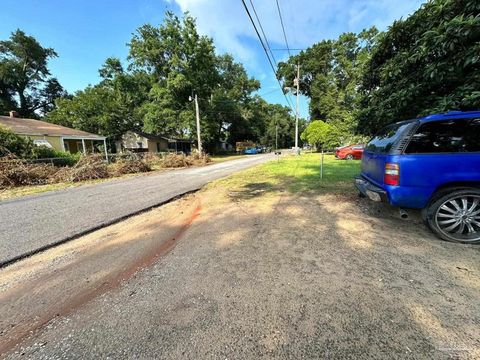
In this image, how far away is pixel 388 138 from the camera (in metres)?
3.84

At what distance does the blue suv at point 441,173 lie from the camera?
10.3 ft

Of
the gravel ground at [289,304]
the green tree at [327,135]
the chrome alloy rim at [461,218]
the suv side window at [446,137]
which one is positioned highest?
the green tree at [327,135]

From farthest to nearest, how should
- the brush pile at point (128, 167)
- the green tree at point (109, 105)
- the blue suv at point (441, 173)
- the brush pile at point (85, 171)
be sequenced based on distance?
the green tree at point (109, 105) → the brush pile at point (128, 167) → the brush pile at point (85, 171) → the blue suv at point (441, 173)

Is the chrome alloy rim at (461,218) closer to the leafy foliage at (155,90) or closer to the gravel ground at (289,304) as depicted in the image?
the gravel ground at (289,304)

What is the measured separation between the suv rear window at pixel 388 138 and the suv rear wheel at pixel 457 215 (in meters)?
1.01

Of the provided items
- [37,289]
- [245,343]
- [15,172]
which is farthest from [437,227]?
[15,172]

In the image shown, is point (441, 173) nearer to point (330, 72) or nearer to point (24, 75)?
point (330, 72)

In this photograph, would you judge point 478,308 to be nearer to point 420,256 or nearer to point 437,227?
point 420,256

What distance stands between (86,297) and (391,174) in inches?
164

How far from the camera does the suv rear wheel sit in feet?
10.4

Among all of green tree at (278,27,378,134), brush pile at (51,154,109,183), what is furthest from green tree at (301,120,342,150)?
brush pile at (51,154,109,183)

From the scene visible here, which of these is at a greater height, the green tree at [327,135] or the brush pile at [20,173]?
the green tree at [327,135]

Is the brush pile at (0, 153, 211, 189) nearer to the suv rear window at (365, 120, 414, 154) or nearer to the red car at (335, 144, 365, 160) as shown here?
the suv rear window at (365, 120, 414, 154)

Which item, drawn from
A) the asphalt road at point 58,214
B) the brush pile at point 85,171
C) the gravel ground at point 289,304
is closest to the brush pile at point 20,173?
the brush pile at point 85,171
